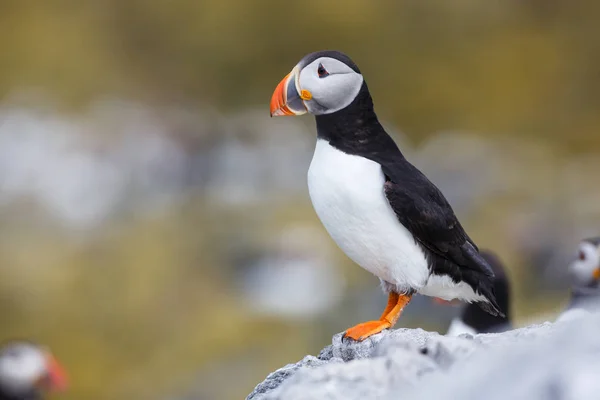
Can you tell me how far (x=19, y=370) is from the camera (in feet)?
9.31

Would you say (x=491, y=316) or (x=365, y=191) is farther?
(x=491, y=316)

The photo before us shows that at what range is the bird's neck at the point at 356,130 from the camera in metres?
2.32

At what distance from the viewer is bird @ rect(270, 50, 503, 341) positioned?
7.44 ft

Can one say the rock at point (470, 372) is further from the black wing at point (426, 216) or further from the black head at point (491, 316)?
the black head at point (491, 316)

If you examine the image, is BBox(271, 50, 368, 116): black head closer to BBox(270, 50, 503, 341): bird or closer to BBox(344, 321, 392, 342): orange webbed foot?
BBox(270, 50, 503, 341): bird

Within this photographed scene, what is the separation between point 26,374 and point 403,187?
4.82 ft

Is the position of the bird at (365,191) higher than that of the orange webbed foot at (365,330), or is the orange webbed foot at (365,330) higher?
the bird at (365,191)

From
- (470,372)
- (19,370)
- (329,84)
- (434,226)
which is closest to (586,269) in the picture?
(434,226)

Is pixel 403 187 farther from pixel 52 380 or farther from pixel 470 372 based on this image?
pixel 52 380

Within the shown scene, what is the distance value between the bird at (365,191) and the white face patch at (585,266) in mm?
1547

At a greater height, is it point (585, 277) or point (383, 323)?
point (585, 277)

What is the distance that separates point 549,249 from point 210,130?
6.74 meters

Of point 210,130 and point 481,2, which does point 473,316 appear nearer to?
point 210,130

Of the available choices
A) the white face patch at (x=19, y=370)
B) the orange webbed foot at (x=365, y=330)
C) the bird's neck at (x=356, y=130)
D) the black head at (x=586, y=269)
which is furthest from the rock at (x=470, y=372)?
the black head at (x=586, y=269)
